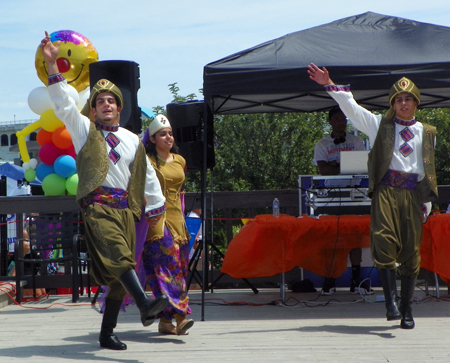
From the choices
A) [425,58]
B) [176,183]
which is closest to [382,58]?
[425,58]

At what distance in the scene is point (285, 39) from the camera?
600 cm

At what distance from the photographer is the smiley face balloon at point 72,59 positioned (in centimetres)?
789

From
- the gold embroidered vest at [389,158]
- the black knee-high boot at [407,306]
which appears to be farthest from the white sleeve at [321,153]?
the black knee-high boot at [407,306]

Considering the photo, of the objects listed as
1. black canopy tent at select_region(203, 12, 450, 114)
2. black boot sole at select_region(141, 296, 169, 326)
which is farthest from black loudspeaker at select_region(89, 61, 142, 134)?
black boot sole at select_region(141, 296, 169, 326)

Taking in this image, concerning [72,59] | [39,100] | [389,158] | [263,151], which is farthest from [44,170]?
[263,151]

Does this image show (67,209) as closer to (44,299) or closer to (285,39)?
(44,299)

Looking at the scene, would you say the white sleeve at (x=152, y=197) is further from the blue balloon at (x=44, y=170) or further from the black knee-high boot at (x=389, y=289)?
the blue balloon at (x=44, y=170)

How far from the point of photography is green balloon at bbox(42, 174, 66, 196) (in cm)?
736

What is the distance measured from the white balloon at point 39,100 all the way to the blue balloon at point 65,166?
0.74 meters

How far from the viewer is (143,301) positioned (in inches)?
153

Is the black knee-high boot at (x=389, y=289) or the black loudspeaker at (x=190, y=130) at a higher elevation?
the black loudspeaker at (x=190, y=130)

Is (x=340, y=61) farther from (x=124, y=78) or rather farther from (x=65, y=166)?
(x=65, y=166)

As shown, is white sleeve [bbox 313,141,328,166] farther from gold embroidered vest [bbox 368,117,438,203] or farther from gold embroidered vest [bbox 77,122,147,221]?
gold embroidered vest [bbox 77,122,147,221]

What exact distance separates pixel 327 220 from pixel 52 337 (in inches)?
108
